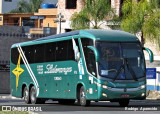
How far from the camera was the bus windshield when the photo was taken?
26125 millimetres

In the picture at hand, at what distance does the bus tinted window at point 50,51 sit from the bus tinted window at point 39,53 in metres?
0.55

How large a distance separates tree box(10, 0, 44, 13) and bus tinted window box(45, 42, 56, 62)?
222ft

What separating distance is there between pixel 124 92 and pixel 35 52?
7804 mm

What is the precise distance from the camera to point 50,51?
30.6 m

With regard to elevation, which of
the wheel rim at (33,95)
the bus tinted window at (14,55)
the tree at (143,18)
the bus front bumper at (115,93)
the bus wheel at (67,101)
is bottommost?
the bus wheel at (67,101)

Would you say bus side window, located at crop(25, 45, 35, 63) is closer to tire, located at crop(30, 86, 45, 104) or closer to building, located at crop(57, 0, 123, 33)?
tire, located at crop(30, 86, 45, 104)

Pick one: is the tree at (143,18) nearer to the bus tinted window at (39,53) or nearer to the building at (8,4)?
the bus tinted window at (39,53)

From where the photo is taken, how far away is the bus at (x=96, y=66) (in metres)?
26.1

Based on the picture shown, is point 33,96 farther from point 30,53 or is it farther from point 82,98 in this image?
point 82,98

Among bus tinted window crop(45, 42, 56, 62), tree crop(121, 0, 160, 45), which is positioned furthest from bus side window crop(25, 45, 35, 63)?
tree crop(121, 0, 160, 45)

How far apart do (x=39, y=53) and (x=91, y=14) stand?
70.0 ft

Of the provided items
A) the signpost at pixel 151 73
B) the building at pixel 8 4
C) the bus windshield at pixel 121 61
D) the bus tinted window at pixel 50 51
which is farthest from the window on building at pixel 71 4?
the building at pixel 8 4

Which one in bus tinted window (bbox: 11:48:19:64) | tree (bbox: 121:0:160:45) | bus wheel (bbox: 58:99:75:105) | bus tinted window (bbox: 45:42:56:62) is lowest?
bus wheel (bbox: 58:99:75:105)

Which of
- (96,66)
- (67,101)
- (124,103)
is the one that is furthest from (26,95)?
(96,66)
